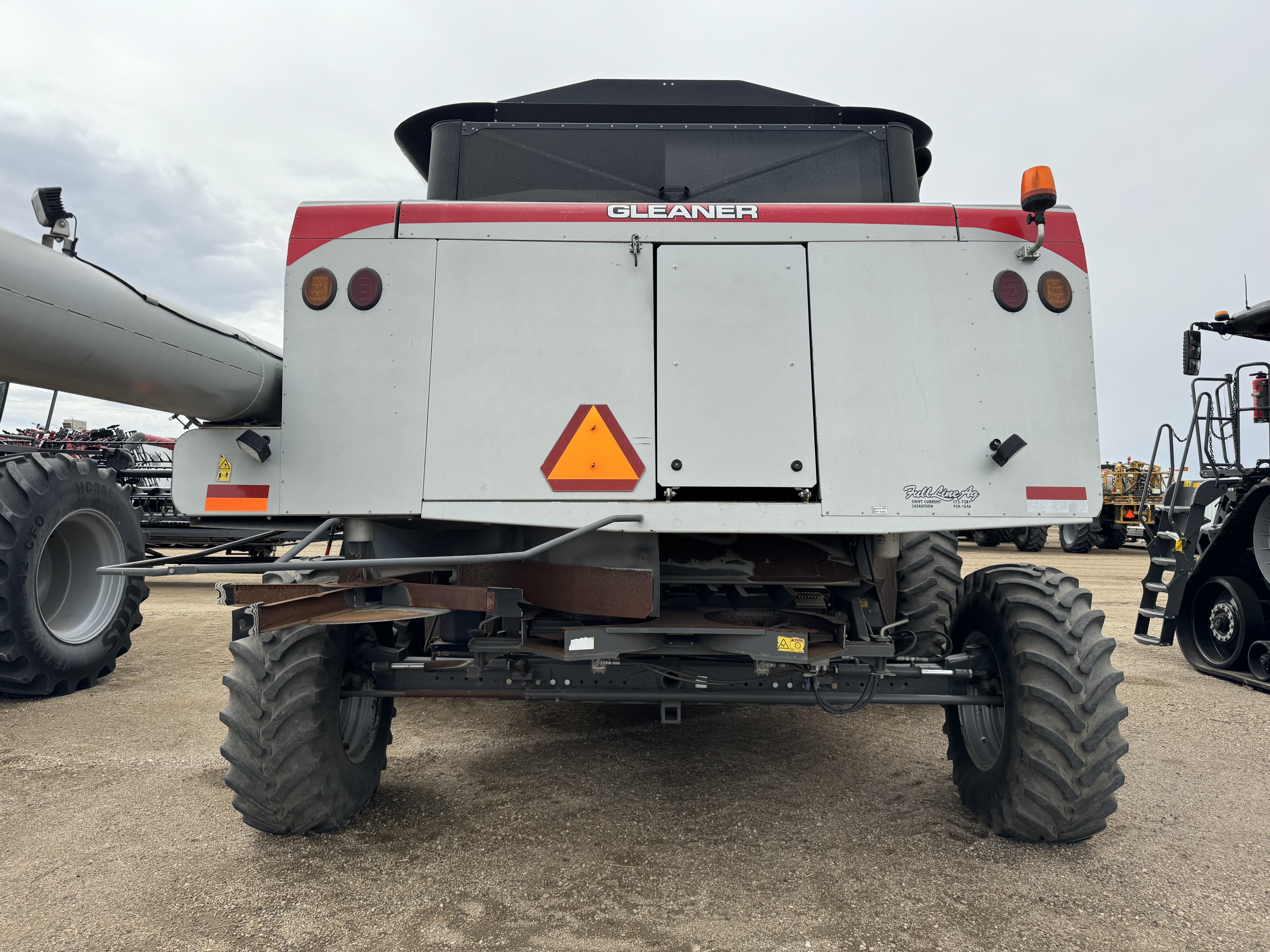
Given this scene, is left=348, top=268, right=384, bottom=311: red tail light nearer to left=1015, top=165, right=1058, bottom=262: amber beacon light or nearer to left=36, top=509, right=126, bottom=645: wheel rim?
left=1015, top=165, right=1058, bottom=262: amber beacon light

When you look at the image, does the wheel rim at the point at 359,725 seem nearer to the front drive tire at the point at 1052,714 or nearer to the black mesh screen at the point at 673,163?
the black mesh screen at the point at 673,163

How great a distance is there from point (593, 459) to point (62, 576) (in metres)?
5.54

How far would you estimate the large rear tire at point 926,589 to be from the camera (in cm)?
516

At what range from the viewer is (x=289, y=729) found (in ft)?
9.78

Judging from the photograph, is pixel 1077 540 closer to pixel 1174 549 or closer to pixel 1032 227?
pixel 1174 549

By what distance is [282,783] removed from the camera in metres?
2.98

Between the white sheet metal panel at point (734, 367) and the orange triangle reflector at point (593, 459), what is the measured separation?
0.12 metres

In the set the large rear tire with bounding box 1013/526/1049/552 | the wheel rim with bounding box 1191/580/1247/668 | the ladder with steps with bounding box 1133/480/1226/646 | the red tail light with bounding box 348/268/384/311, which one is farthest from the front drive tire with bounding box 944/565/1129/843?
the large rear tire with bounding box 1013/526/1049/552

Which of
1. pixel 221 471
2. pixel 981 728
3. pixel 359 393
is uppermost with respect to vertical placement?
pixel 359 393

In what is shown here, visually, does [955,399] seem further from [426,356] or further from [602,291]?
[426,356]

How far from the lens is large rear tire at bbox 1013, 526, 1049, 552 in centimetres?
1867

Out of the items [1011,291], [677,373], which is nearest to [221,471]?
[677,373]

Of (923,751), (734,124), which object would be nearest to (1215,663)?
(923,751)

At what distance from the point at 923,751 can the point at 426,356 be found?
11.4 ft
